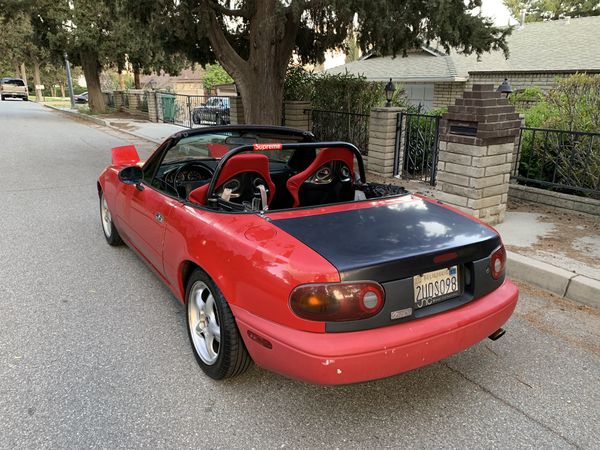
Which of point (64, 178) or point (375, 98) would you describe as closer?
point (64, 178)

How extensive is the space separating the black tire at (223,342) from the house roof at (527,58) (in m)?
16.4

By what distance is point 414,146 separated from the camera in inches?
346

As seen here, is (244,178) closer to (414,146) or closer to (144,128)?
(414,146)

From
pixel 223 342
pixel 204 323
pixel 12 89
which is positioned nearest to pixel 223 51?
pixel 204 323

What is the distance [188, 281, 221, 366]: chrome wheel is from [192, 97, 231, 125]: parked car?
44.5 feet

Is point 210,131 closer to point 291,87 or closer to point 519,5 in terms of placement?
point 291,87

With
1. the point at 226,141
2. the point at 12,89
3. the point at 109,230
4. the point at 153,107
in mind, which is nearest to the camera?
the point at 226,141

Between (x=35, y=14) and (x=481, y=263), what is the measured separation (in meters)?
26.2

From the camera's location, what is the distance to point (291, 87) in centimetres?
1198

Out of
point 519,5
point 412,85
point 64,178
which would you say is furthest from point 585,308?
point 519,5

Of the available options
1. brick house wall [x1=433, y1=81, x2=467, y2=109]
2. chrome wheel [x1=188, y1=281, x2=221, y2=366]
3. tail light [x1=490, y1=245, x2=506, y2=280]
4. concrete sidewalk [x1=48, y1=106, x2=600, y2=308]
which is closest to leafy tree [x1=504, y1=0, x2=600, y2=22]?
brick house wall [x1=433, y1=81, x2=467, y2=109]

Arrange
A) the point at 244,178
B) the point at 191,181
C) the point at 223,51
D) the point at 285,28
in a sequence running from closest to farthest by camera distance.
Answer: the point at 244,178
the point at 191,181
the point at 285,28
the point at 223,51

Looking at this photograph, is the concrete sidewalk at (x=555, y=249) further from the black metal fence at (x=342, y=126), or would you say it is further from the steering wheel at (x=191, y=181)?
the black metal fence at (x=342, y=126)

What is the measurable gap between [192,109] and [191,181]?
53.6ft
